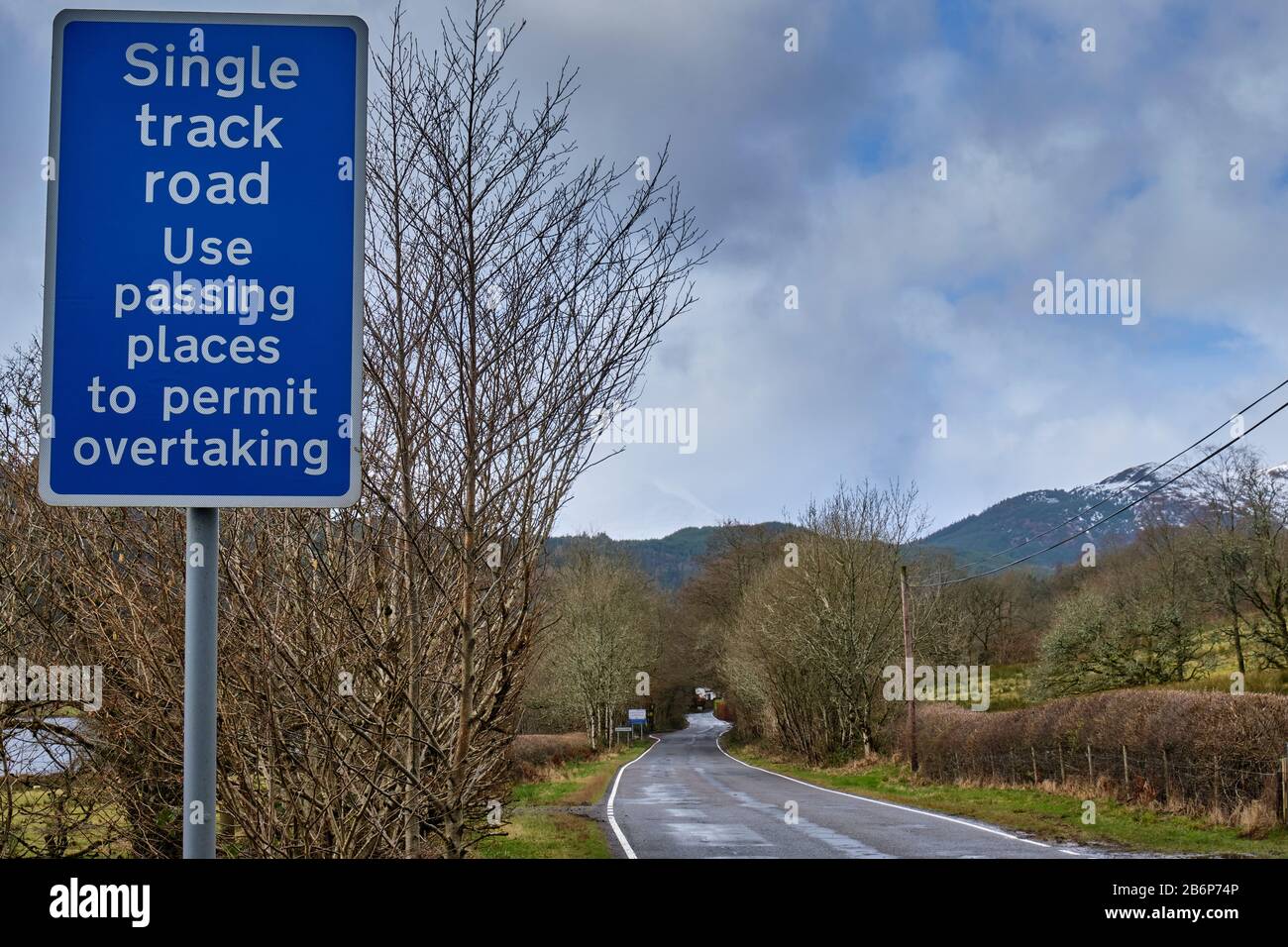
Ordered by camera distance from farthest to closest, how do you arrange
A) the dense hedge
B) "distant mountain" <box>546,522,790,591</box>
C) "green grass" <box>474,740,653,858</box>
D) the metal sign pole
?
"distant mountain" <box>546,522,790,591</box> < the dense hedge < "green grass" <box>474,740,653,858</box> < the metal sign pole

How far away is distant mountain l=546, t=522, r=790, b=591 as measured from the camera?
77.2m

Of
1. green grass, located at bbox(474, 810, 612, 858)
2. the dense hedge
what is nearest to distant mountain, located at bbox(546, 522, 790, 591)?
the dense hedge

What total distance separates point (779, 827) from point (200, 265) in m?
18.0

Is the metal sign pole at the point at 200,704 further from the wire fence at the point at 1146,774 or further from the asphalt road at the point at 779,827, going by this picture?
the wire fence at the point at 1146,774

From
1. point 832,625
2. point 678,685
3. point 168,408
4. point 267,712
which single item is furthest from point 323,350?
point 678,685

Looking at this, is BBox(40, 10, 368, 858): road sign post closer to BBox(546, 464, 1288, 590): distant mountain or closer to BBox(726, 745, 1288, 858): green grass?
BBox(546, 464, 1288, 590): distant mountain

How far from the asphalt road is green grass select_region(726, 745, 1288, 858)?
85 centimetres

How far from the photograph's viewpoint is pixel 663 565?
12119 centimetres

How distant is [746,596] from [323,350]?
53818mm

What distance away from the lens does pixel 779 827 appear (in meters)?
18.5

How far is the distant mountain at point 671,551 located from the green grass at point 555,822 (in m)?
12.5

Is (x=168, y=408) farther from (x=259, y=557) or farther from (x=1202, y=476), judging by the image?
(x=1202, y=476)

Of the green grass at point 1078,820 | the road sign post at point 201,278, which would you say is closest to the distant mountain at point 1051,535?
the road sign post at point 201,278

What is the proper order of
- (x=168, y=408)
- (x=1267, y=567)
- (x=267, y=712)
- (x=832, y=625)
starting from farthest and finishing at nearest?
(x=832, y=625)
(x=1267, y=567)
(x=267, y=712)
(x=168, y=408)
